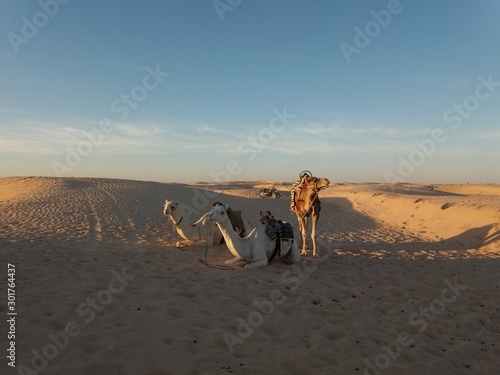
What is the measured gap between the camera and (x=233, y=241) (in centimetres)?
791

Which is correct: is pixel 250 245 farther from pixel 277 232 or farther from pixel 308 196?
pixel 308 196

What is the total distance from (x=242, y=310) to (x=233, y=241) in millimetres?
2425

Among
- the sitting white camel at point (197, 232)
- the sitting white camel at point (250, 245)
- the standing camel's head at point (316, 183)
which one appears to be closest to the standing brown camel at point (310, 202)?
the standing camel's head at point (316, 183)

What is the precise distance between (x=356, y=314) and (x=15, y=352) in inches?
184

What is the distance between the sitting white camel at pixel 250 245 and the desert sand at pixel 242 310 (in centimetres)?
35

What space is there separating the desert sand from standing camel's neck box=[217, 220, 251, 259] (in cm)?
41

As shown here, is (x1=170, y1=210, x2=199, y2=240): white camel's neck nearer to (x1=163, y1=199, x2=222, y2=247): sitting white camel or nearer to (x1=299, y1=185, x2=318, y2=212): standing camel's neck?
(x1=163, y1=199, x2=222, y2=247): sitting white camel

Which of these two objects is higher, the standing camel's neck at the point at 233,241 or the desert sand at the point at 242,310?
the standing camel's neck at the point at 233,241

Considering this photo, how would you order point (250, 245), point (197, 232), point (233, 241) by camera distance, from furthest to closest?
1. point (197, 232)
2. point (250, 245)
3. point (233, 241)

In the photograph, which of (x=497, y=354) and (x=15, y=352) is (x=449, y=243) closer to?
(x=497, y=354)

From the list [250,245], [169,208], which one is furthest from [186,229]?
[250,245]

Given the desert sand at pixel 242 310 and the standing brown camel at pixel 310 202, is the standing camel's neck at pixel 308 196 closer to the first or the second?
the standing brown camel at pixel 310 202

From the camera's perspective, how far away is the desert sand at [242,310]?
4062 millimetres

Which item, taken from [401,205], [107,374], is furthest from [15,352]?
[401,205]
